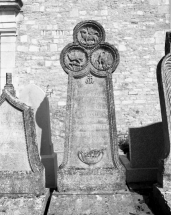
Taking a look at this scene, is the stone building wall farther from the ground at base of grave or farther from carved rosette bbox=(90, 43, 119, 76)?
the ground at base of grave

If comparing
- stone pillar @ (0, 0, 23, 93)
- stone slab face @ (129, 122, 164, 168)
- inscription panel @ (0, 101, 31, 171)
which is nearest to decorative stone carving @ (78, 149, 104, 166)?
inscription panel @ (0, 101, 31, 171)

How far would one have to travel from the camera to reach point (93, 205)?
3227 millimetres

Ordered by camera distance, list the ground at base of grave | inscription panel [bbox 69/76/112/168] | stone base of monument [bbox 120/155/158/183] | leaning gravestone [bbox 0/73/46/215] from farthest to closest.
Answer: stone base of monument [bbox 120/155/158/183] < inscription panel [bbox 69/76/112/168] < leaning gravestone [bbox 0/73/46/215] < the ground at base of grave

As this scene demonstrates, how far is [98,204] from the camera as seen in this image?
128 inches

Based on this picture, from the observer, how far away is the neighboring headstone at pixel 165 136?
319 centimetres

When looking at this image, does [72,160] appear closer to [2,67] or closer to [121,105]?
[121,105]

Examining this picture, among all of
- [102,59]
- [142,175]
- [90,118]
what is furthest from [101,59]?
[142,175]

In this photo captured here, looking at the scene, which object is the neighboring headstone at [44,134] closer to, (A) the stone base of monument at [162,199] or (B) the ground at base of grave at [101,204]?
(B) the ground at base of grave at [101,204]

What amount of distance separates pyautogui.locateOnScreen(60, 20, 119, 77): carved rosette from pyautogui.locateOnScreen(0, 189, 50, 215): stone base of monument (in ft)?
6.59

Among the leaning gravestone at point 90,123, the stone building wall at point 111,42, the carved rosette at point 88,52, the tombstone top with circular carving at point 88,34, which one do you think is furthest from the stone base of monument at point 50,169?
the stone building wall at point 111,42

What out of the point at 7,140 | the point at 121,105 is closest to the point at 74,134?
the point at 7,140

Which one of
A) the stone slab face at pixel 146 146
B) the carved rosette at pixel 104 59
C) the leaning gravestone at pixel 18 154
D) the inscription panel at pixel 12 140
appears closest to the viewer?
the leaning gravestone at pixel 18 154

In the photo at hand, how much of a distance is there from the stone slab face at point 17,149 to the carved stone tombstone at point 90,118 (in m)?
0.48

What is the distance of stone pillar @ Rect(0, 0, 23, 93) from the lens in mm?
7734
